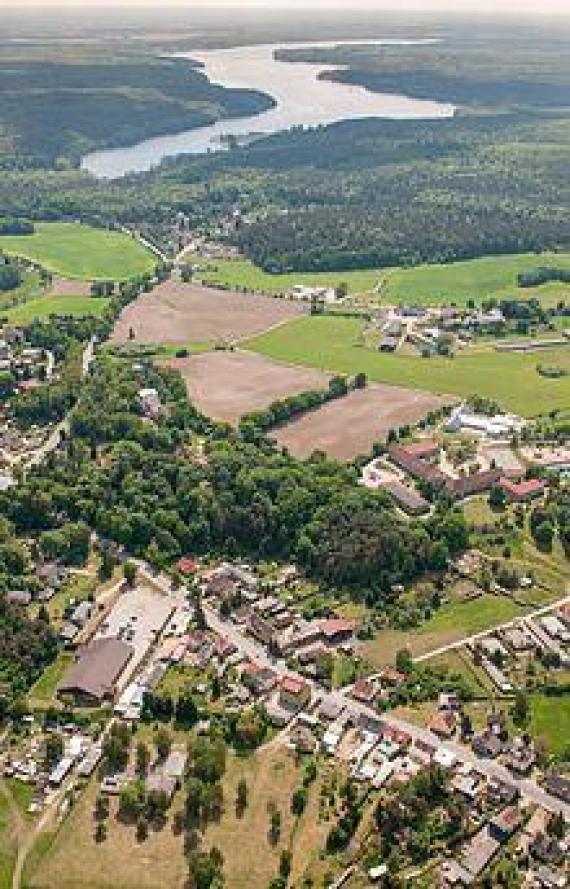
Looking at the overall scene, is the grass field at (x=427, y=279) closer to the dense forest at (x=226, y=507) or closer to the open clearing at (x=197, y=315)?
the open clearing at (x=197, y=315)

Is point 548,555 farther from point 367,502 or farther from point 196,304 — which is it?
point 196,304

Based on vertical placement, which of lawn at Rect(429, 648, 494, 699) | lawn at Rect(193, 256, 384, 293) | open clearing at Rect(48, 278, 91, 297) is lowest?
lawn at Rect(193, 256, 384, 293)

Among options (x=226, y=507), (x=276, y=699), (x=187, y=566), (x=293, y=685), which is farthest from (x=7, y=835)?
(x=226, y=507)

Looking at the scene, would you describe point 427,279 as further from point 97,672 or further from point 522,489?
point 97,672

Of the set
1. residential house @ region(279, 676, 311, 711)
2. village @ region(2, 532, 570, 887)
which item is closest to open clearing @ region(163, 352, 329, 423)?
village @ region(2, 532, 570, 887)

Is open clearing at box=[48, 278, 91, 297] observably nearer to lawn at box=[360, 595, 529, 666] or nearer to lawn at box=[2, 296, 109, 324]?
lawn at box=[2, 296, 109, 324]

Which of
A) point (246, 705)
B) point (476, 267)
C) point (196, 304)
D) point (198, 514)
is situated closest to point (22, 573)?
point (198, 514)
